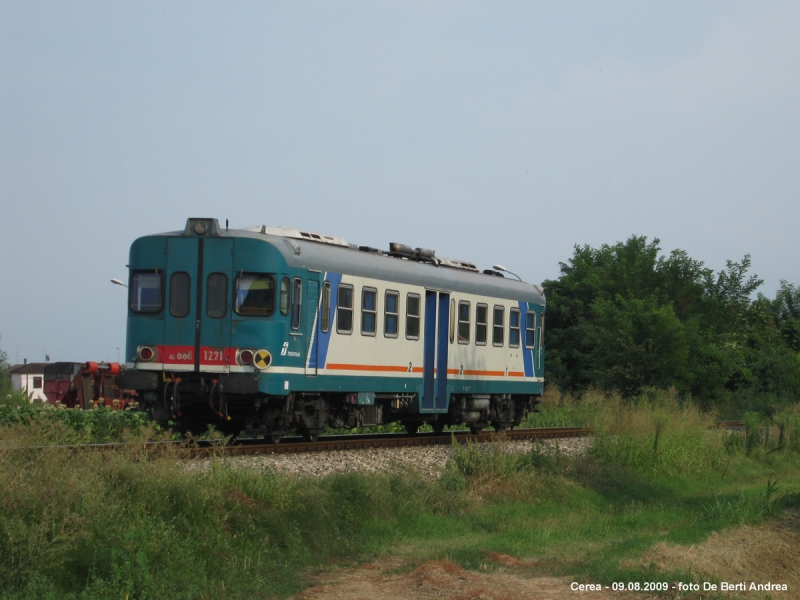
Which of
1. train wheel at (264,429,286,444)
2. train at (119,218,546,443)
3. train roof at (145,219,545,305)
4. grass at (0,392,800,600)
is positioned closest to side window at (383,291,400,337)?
train at (119,218,546,443)

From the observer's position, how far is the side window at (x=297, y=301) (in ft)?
53.7

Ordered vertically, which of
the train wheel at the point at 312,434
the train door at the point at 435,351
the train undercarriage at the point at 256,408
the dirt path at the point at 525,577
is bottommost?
the dirt path at the point at 525,577

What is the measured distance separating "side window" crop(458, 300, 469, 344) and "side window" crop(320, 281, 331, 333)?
476 centimetres

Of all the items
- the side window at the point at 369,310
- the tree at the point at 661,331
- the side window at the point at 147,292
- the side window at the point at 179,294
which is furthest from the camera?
the tree at the point at 661,331

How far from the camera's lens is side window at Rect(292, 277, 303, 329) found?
1636 cm

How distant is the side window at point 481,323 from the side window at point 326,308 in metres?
5.53

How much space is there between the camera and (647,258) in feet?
155

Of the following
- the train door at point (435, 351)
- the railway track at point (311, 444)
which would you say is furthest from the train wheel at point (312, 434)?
the train door at point (435, 351)

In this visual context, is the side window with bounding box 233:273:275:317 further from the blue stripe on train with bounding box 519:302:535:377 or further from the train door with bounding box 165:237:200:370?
the blue stripe on train with bounding box 519:302:535:377

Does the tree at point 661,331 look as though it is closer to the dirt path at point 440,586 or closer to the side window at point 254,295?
the side window at point 254,295

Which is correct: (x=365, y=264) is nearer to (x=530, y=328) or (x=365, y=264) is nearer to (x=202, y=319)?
(x=202, y=319)

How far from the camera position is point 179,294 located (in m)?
16.6

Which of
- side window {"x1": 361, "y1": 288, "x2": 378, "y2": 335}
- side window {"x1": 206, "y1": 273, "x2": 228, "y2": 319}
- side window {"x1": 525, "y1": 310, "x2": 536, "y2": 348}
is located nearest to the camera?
side window {"x1": 206, "y1": 273, "x2": 228, "y2": 319}

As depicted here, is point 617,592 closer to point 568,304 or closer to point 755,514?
point 755,514
